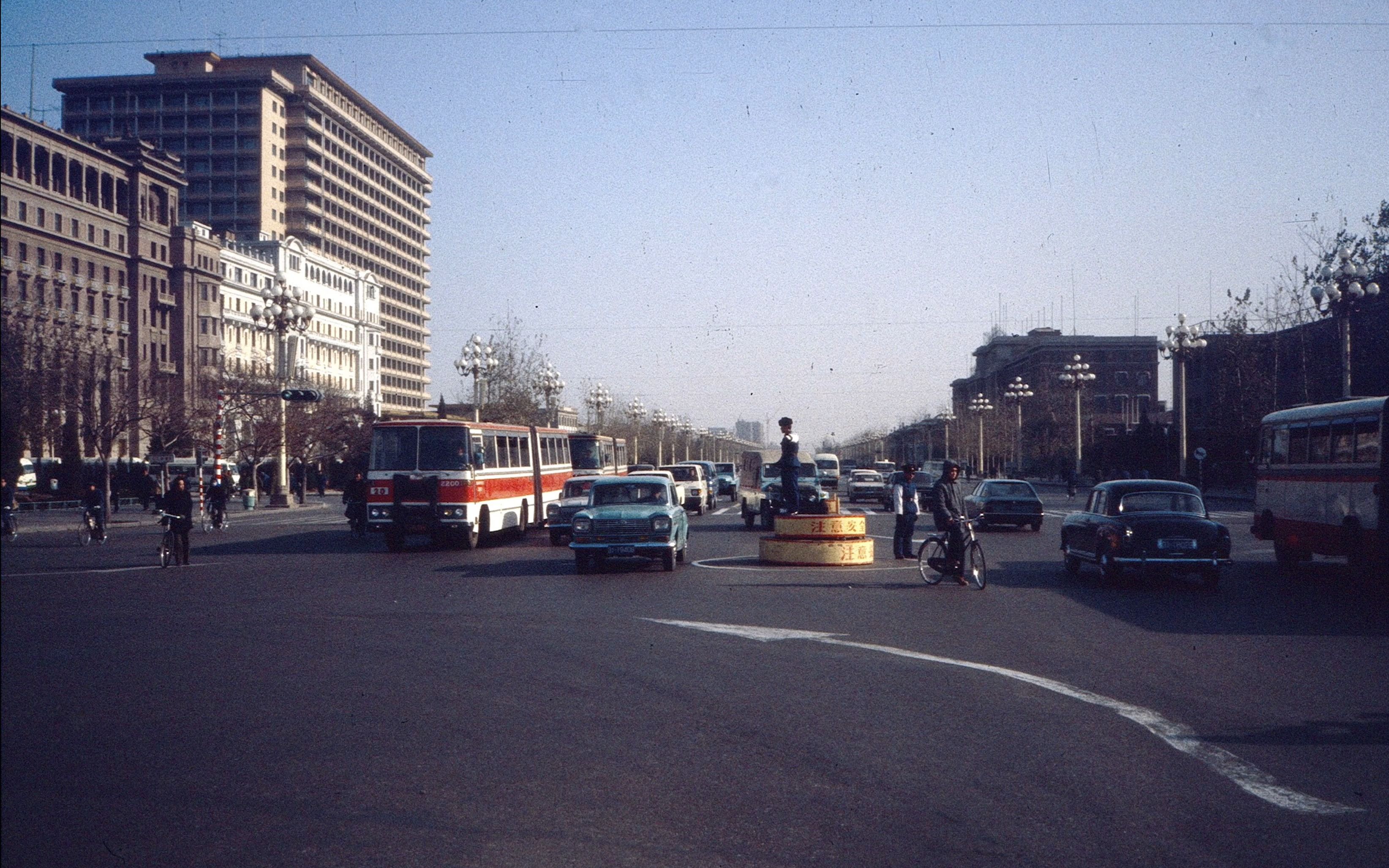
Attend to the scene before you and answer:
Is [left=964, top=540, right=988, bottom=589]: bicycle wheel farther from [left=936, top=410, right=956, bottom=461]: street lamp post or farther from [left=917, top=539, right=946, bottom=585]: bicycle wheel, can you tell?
[left=936, top=410, right=956, bottom=461]: street lamp post

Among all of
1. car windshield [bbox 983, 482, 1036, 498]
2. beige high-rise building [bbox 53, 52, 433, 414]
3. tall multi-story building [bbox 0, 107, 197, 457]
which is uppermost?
beige high-rise building [bbox 53, 52, 433, 414]

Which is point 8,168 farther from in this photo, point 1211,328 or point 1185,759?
point 1211,328

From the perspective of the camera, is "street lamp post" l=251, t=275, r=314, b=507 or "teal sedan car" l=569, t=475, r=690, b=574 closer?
"teal sedan car" l=569, t=475, r=690, b=574

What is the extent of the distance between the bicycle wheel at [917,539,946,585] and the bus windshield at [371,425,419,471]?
13.6 meters

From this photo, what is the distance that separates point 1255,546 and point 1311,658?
18.4 meters

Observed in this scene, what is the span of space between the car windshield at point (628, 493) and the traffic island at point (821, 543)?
7.41 ft

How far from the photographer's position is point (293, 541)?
1239 inches

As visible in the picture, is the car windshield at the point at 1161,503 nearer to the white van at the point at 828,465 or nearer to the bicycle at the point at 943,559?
the bicycle at the point at 943,559

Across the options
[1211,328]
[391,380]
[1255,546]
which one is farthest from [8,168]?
[391,380]

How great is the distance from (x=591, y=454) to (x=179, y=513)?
72.9 ft

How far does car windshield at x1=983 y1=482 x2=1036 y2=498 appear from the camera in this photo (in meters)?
34.8

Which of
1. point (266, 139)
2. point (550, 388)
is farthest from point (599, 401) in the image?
point (266, 139)

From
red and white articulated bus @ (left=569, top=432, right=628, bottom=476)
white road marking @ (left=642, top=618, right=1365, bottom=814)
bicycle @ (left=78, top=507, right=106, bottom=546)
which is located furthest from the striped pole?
white road marking @ (left=642, top=618, right=1365, bottom=814)

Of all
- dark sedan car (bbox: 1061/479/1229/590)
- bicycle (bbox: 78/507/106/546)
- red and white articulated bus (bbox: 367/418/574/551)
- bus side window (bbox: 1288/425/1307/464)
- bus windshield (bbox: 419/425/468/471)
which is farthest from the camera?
bicycle (bbox: 78/507/106/546)
